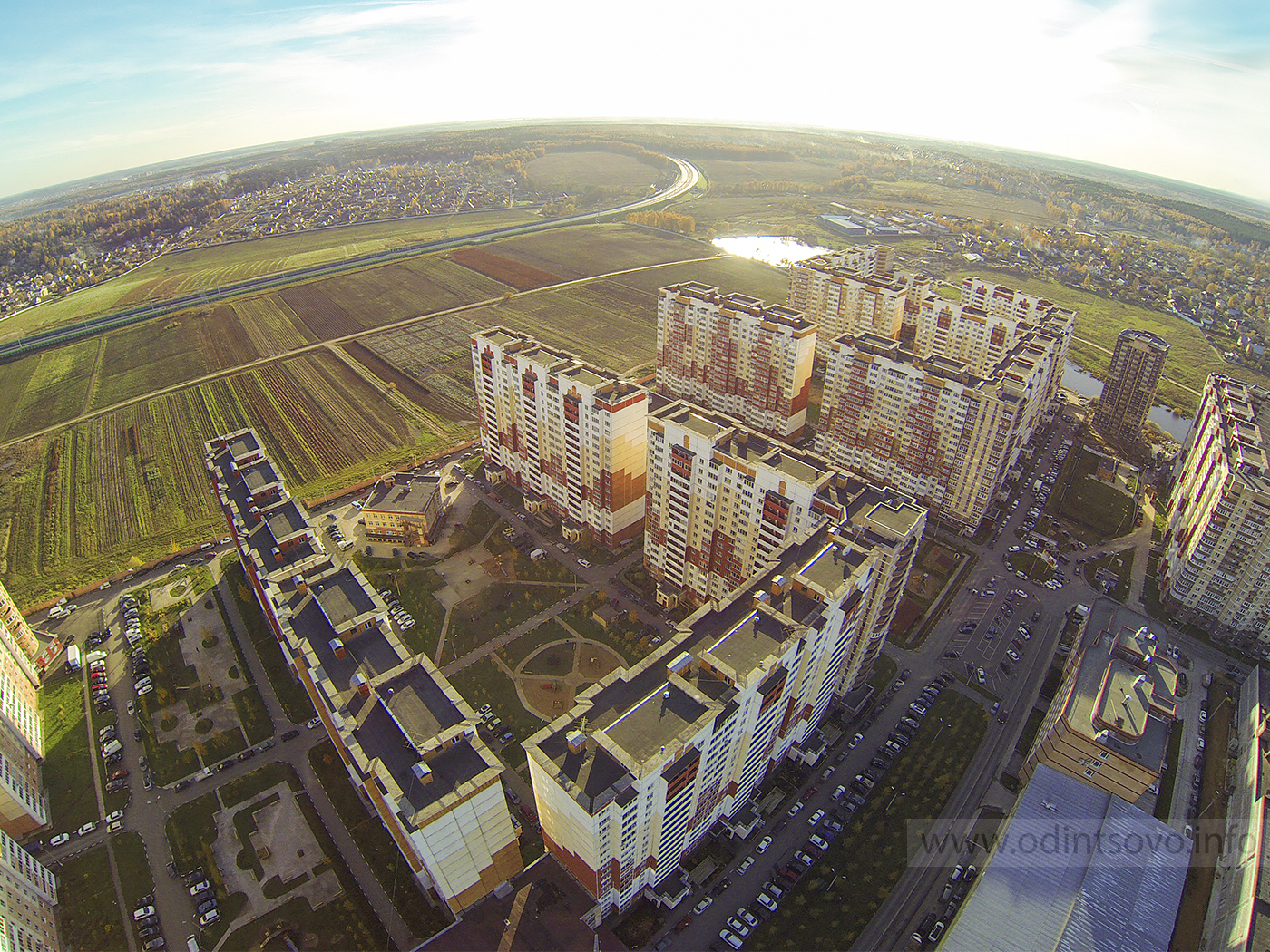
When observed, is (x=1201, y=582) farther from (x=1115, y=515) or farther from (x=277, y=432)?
(x=277, y=432)

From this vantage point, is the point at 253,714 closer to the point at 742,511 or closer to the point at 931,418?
the point at 742,511

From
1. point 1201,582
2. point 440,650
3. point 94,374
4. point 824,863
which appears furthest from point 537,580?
point 94,374

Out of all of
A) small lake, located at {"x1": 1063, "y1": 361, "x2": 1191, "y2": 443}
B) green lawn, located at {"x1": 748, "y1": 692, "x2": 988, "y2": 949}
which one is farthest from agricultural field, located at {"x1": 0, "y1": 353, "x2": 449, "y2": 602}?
small lake, located at {"x1": 1063, "y1": 361, "x2": 1191, "y2": 443}

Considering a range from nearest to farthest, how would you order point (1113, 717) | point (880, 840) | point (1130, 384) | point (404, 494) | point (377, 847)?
point (377, 847), point (880, 840), point (1113, 717), point (404, 494), point (1130, 384)

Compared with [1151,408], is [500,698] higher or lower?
lower

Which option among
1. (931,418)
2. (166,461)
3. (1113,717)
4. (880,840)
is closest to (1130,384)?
(931,418)

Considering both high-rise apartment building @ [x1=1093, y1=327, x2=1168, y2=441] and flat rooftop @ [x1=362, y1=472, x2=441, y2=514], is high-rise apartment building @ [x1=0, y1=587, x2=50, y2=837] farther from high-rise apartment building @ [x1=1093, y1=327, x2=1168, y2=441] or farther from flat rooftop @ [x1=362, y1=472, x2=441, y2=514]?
high-rise apartment building @ [x1=1093, y1=327, x2=1168, y2=441]

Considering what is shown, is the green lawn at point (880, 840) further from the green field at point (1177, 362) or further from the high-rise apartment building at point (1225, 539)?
the green field at point (1177, 362)
